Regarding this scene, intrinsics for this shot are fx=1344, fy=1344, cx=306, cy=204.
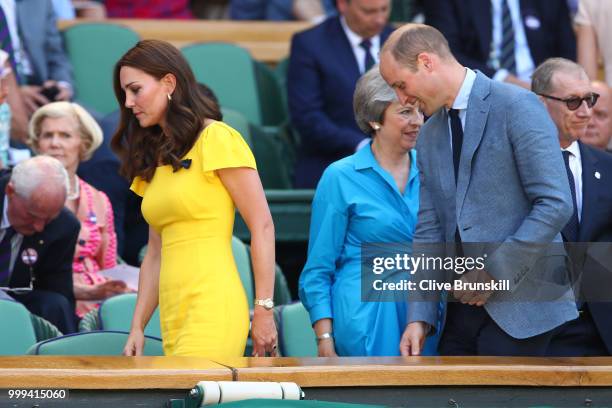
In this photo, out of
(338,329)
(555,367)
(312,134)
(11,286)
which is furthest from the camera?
(312,134)

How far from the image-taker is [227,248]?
4301 mm

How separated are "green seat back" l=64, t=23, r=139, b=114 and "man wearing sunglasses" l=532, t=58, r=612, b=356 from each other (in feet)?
12.2

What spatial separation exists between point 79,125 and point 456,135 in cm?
278

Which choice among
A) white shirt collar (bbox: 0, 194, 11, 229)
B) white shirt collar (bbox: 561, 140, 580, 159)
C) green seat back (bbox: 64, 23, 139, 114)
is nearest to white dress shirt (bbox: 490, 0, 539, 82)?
green seat back (bbox: 64, 23, 139, 114)

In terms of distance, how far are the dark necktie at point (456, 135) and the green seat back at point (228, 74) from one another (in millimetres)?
4201

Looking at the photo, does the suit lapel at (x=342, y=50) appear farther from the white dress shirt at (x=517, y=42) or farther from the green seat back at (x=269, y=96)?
the green seat back at (x=269, y=96)

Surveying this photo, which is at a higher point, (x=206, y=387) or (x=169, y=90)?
(x=169, y=90)

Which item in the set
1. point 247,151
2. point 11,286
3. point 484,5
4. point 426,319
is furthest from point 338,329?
→ point 484,5

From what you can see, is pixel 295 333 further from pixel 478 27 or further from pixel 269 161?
pixel 478 27

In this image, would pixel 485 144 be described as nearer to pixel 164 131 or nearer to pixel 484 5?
pixel 164 131

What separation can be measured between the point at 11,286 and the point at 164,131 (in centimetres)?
149

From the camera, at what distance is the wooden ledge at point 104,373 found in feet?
11.2

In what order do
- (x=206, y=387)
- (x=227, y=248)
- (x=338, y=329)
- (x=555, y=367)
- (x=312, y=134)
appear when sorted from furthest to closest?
(x=312, y=134) < (x=338, y=329) < (x=227, y=248) < (x=555, y=367) < (x=206, y=387)

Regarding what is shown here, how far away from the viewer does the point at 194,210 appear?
424 centimetres
